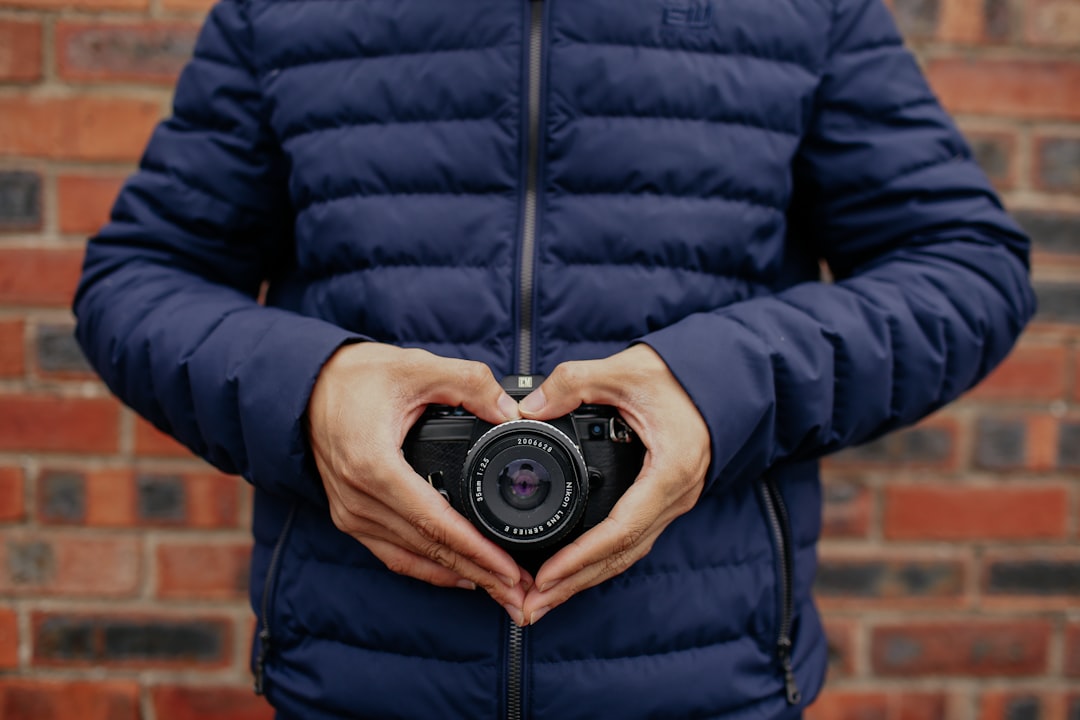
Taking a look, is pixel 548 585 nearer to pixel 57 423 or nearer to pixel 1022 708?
pixel 57 423

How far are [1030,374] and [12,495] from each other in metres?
1.25

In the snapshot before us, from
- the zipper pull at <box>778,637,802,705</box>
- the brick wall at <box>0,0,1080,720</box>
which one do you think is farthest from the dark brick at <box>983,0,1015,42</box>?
the zipper pull at <box>778,637,802,705</box>

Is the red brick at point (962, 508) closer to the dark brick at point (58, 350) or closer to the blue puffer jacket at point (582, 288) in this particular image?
the blue puffer jacket at point (582, 288)

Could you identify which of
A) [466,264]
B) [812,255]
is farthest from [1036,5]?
[466,264]

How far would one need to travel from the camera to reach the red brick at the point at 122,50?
99 cm

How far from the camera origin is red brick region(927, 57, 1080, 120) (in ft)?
3.32

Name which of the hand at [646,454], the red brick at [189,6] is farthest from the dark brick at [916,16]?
the red brick at [189,6]

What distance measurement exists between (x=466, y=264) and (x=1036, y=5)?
826 millimetres

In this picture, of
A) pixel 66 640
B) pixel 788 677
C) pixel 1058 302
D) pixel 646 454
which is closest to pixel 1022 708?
pixel 1058 302

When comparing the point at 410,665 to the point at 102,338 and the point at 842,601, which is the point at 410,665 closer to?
the point at 102,338

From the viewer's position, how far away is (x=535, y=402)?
0.54 metres

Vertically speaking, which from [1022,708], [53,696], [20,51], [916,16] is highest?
[916,16]

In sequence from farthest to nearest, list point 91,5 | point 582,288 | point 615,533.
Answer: point 91,5 → point 582,288 → point 615,533

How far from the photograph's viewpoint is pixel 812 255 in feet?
2.48
